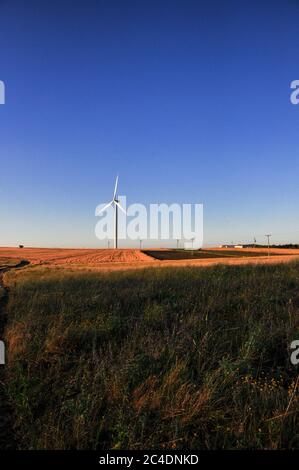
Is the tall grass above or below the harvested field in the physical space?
above

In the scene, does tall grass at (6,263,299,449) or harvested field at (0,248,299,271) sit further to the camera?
harvested field at (0,248,299,271)

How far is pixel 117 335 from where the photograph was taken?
607 centimetres

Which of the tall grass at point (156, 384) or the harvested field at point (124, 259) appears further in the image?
the harvested field at point (124, 259)

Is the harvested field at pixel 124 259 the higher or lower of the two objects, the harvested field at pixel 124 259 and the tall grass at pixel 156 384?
the lower

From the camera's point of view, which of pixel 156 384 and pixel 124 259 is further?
pixel 124 259

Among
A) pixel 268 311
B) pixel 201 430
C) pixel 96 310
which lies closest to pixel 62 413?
pixel 201 430

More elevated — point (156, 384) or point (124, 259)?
point (156, 384)
